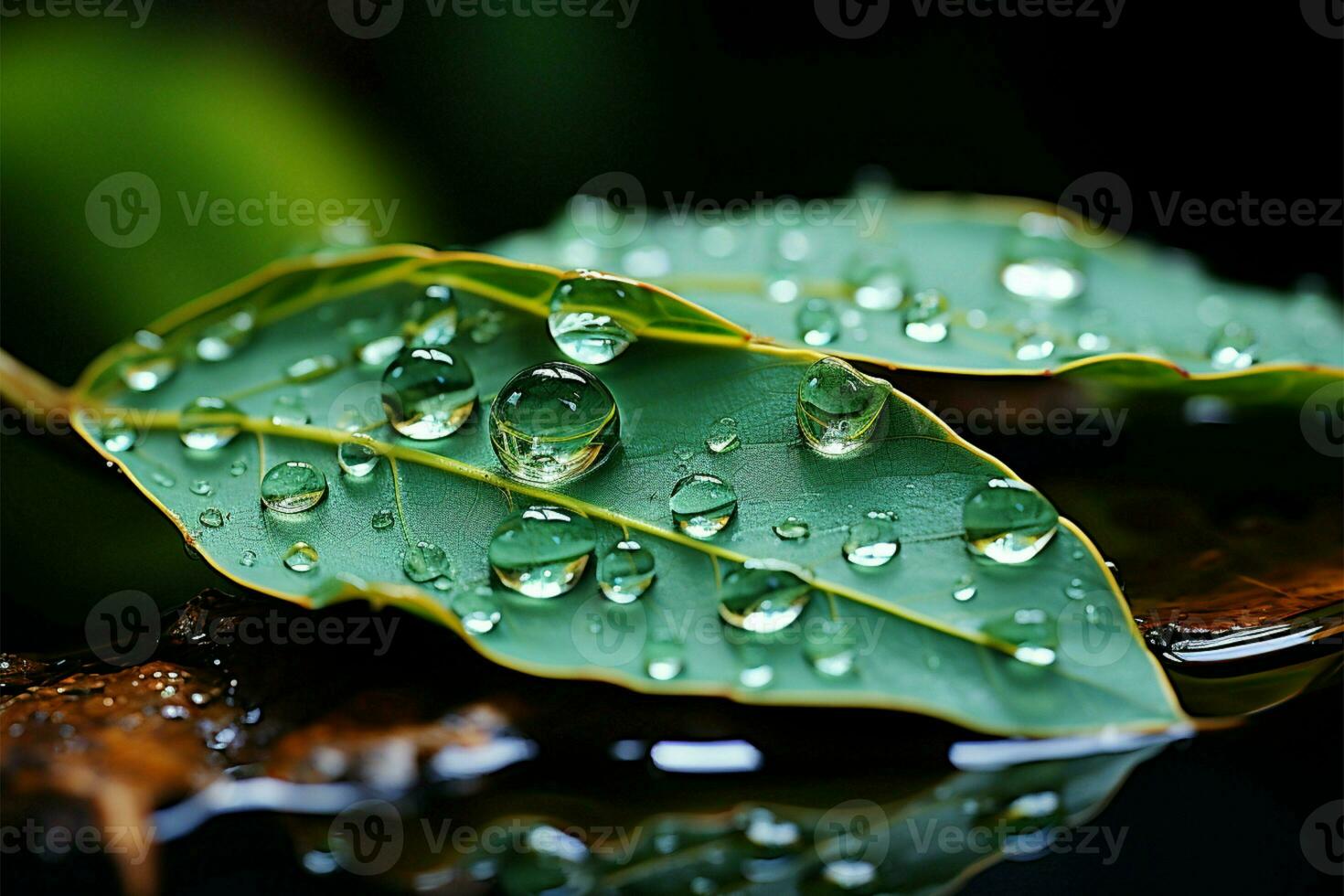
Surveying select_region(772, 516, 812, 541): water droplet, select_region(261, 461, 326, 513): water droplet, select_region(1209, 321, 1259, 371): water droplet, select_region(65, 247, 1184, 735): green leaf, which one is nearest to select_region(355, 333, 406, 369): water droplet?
select_region(65, 247, 1184, 735): green leaf

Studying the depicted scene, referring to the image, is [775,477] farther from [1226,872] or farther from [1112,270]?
[1112,270]

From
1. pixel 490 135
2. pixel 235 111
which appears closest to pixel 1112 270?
pixel 490 135

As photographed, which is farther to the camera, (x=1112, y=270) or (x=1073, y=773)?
(x=1112, y=270)

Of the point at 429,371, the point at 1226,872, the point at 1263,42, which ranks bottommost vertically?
the point at 1226,872

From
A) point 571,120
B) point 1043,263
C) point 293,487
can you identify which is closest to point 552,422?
point 293,487

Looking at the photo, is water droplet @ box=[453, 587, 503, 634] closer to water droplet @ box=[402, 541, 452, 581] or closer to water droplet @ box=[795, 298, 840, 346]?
water droplet @ box=[402, 541, 452, 581]
